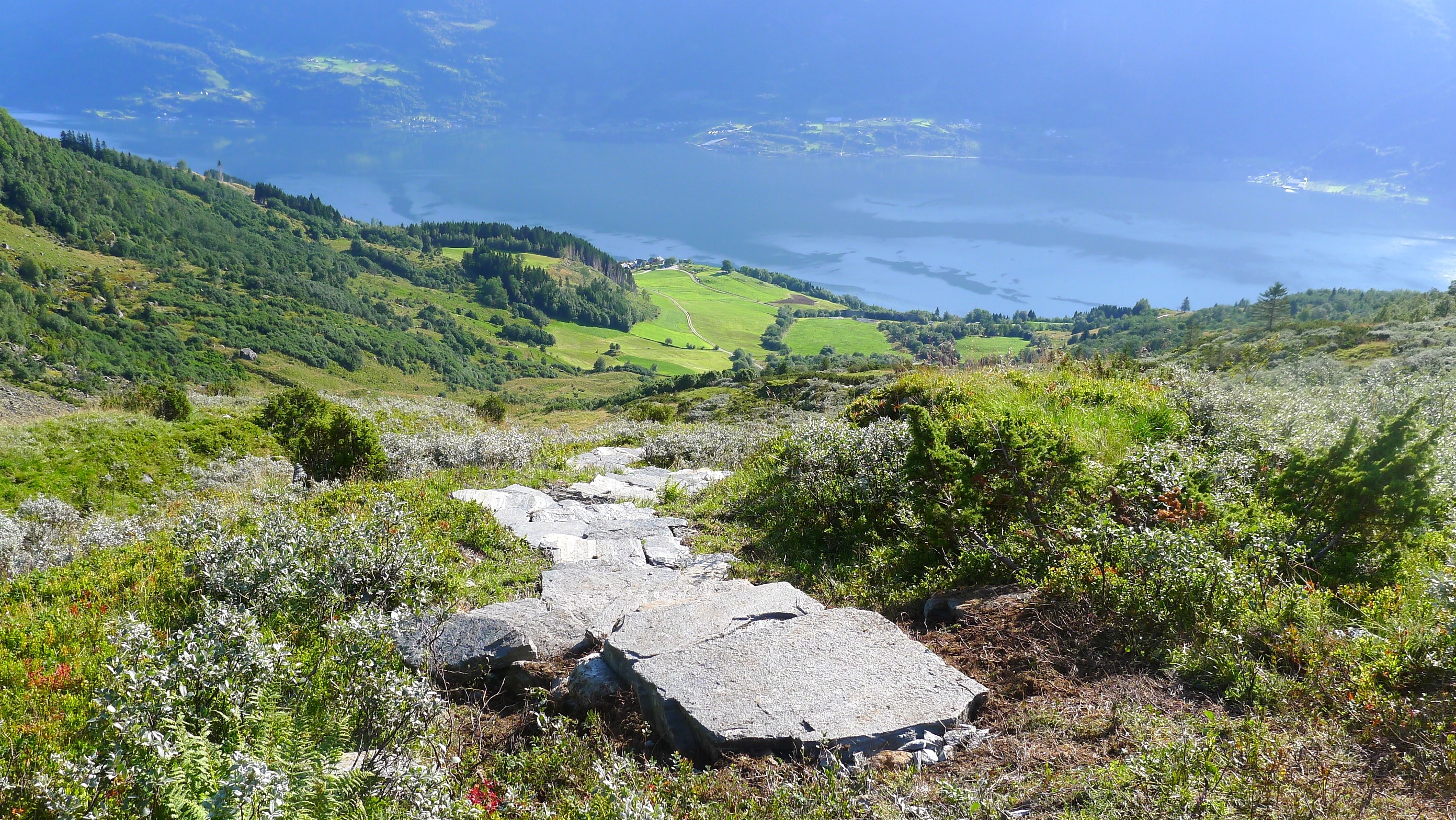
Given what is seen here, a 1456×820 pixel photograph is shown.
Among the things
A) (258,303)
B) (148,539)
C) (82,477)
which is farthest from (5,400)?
(258,303)

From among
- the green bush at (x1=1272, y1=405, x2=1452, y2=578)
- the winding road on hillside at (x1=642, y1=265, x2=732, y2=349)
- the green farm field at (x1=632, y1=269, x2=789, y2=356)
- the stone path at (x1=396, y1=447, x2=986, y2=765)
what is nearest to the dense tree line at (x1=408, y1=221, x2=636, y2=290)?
the winding road on hillside at (x1=642, y1=265, x2=732, y2=349)

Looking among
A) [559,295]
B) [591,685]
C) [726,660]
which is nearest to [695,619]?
[726,660]

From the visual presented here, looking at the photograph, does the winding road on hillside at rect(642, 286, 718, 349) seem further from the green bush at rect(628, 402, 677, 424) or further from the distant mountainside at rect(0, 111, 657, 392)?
the green bush at rect(628, 402, 677, 424)

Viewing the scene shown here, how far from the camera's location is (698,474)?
1179 cm

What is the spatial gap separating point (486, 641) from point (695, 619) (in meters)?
1.53

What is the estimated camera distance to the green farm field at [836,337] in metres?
121

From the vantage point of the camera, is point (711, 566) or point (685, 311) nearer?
point (711, 566)

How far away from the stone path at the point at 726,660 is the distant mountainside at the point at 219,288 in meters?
99.2

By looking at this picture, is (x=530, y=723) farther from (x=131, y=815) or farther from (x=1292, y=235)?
(x=1292, y=235)

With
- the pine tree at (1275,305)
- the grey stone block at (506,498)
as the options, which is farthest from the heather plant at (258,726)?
the pine tree at (1275,305)

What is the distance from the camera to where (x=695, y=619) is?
518cm

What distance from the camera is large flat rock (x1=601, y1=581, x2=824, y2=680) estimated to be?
15.5 feet

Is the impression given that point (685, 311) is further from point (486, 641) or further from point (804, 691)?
point (804, 691)

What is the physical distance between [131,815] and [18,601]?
5.21m
